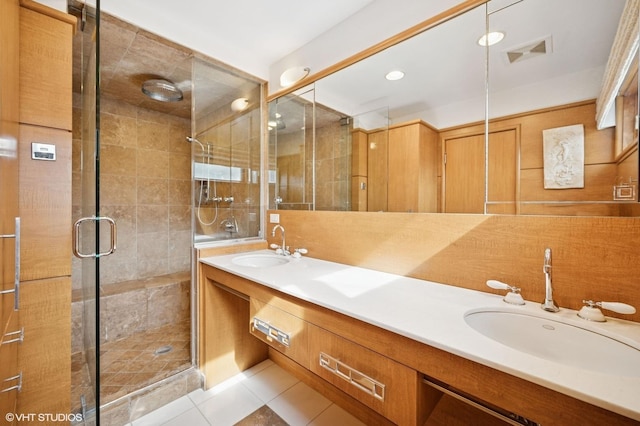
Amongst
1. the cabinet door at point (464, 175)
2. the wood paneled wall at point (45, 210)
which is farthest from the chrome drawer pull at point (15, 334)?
the cabinet door at point (464, 175)

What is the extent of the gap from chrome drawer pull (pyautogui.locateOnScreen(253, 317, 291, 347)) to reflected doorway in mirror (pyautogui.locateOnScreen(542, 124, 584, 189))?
52.1 inches

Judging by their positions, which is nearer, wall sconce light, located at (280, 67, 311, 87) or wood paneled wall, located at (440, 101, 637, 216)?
wood paneled wall, located at (440, 101, 637, 216)

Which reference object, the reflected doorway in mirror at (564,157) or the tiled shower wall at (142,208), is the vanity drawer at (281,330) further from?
the tiled shower wall at (142,208)

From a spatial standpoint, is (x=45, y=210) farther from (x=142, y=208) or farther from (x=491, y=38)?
(x=491, y=38)

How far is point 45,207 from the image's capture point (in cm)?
125

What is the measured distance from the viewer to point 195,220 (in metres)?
2.02

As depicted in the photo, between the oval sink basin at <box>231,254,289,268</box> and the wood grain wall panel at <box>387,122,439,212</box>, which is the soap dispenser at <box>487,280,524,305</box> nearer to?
the wood grain wall panel at <box>387,122,439,212</box>

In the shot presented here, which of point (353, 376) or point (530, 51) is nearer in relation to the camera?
point (353, 376)

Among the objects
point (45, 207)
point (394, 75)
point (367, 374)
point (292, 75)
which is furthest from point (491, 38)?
point (45, 207)

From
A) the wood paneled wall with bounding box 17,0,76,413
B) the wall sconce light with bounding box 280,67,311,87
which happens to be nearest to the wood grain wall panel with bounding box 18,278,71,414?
the wood paneled wall with bounding box 17,0,76,413

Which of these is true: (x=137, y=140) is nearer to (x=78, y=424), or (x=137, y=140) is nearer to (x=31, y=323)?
(x=31, y=323)

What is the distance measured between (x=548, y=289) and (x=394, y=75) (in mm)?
1323

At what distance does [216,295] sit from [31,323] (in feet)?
2.97

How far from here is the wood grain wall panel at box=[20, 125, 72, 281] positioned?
121 centimetres
